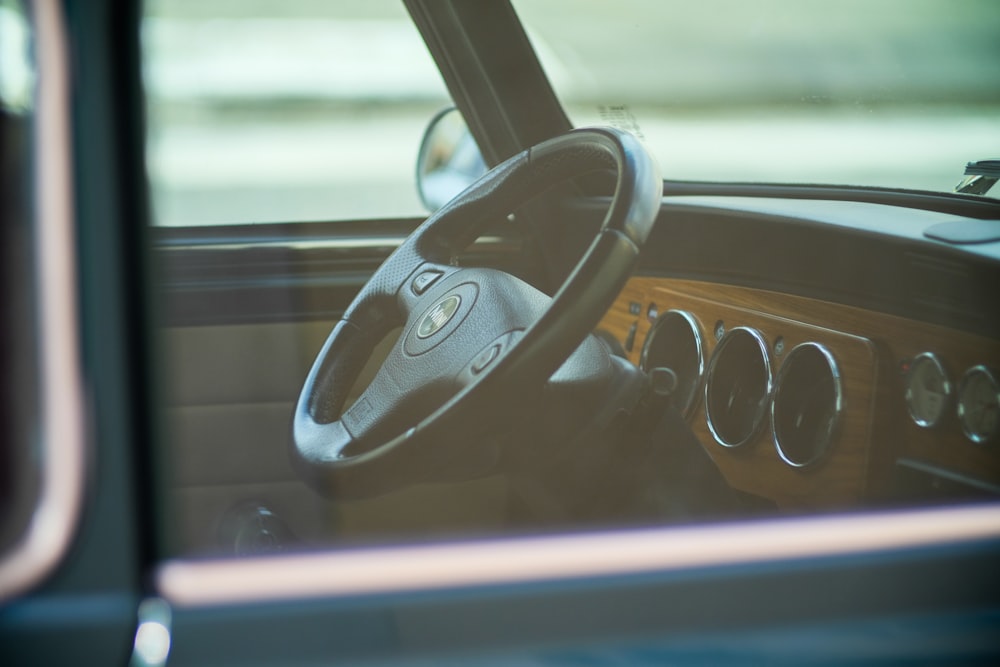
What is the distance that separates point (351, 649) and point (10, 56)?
51 cm

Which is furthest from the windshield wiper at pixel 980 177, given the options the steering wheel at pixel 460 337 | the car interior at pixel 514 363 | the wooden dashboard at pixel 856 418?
the steering wheel at pixel 460 337

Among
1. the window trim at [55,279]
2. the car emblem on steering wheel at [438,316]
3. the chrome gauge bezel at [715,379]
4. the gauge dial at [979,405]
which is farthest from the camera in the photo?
the chrome gauge bezel at [715,379]

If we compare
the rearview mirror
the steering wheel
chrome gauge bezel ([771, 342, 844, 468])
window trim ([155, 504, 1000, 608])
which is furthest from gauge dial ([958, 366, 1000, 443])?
the rearview mirror

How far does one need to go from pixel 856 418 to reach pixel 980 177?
1.43 feet

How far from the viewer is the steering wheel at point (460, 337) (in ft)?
3.97

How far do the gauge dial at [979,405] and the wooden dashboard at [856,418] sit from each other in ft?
0.04

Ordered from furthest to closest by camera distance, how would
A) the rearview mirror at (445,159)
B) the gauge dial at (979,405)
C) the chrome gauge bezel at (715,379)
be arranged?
the rearview mirror at (445,159), the chrome gauge bezel at (715,379), the gauge dial at (979,405)

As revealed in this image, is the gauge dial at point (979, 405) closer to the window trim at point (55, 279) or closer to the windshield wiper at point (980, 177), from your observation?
the windshield wiper at point (980, 177)

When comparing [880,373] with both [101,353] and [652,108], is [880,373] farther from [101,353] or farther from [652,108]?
[652,108]

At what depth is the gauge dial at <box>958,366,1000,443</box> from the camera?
4.42ft

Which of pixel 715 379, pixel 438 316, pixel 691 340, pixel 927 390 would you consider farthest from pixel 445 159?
pixel 927 390

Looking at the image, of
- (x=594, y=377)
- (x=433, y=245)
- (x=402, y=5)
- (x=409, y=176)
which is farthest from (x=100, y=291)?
(x=409, y=176)

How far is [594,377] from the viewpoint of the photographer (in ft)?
4.64

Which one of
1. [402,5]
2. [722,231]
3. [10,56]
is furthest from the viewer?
[402,5]
